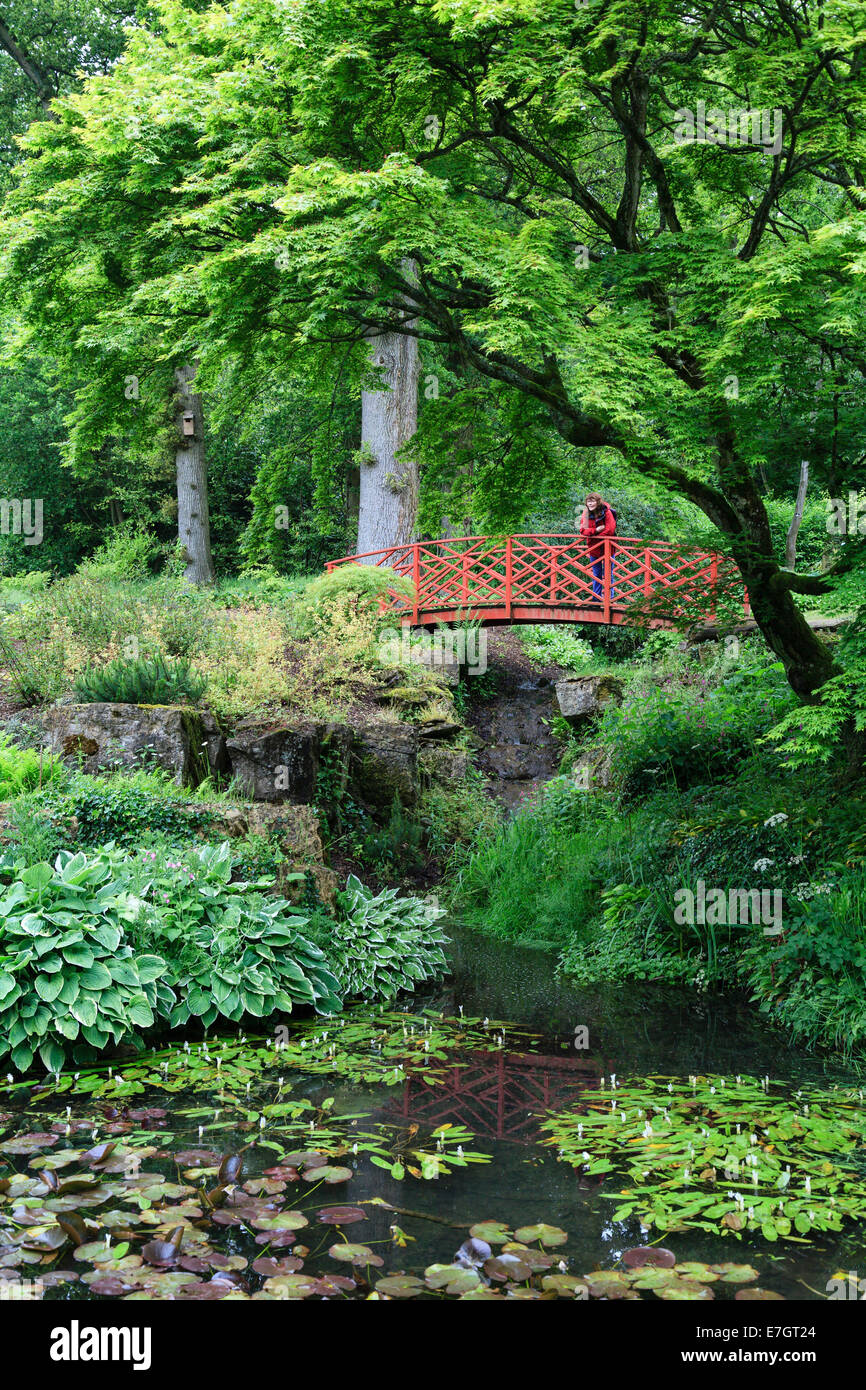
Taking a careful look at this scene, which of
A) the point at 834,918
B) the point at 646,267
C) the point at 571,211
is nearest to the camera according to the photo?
the point at 834,918

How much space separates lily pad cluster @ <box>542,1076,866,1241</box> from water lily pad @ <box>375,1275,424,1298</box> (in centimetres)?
96

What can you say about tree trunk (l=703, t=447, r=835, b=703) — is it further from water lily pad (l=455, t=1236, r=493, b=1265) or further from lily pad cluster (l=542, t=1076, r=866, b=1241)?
water lily pad (l=455, t=1236, r=493, b=1265)

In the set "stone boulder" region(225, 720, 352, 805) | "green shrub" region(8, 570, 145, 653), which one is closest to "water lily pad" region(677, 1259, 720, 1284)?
"stone boulder" region(225, 720, 352, 805)

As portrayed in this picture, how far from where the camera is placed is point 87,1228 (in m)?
3.56

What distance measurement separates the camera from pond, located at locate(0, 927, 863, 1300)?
3.33 meters

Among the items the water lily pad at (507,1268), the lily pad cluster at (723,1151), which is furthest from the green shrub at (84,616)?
the water lily pad at (507,1268)

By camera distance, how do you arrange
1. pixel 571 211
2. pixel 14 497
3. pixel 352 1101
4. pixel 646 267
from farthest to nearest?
pixel 14 497, pixel 571 211, pixel 646 267, pixel 352 1101

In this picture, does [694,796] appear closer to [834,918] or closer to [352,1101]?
[834,918]

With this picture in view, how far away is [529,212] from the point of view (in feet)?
28.9

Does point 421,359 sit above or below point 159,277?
above

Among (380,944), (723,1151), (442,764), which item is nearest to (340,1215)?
(723,1151)

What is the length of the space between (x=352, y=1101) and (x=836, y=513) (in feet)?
16.0

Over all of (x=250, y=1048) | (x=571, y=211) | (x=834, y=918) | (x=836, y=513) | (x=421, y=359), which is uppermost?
(x=421, y=359)
